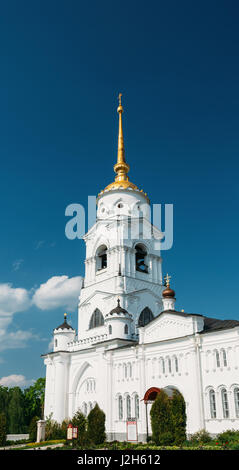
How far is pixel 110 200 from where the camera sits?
149ft

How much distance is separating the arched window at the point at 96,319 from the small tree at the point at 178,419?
644 inches

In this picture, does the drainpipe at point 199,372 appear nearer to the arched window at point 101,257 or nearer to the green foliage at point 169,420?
the green foliage at point 169,420

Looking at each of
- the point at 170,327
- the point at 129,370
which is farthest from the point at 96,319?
the point at 170,327

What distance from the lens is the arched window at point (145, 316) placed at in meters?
41.1

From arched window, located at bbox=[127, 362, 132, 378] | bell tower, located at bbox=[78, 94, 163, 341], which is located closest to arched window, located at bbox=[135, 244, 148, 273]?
bell tower, located at bbox=[78, 94, 163, 341]

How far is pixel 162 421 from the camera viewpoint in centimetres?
2600

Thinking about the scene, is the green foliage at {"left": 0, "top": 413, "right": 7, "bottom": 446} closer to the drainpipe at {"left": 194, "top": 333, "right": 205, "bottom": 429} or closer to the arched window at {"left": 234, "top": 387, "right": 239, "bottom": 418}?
the drainpipe at {"left": 194, "top": 333, "right": 205, "bottom": 429}

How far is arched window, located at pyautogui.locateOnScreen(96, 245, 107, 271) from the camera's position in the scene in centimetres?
4478

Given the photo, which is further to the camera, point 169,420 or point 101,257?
point 101,257

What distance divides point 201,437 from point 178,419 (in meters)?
2.32

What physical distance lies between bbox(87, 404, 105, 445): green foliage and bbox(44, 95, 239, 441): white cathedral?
180cm

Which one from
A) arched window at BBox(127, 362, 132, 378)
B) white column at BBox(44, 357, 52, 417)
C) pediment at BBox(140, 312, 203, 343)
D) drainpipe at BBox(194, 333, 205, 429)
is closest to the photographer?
drainpipe at BBox(194, 333, 205, 429)

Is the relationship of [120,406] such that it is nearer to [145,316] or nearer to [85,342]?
[85,342]
